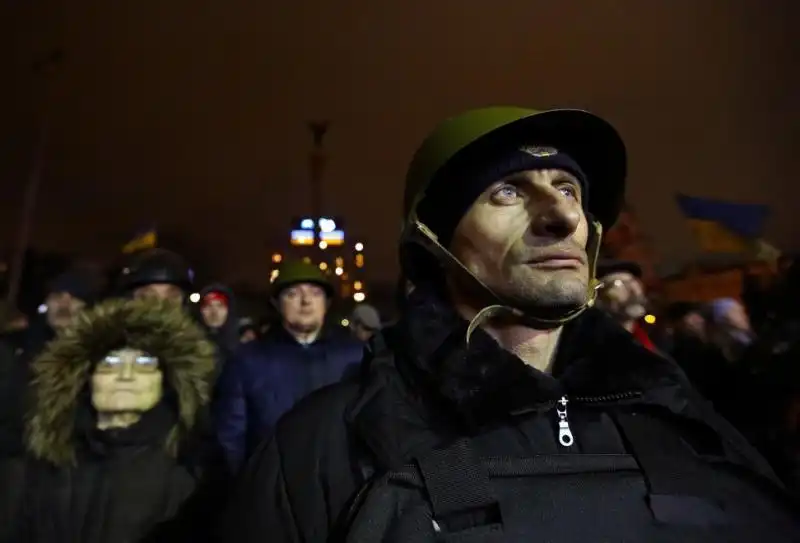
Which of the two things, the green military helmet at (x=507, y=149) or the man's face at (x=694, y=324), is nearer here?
the green military helmet at (x=507, y=149)

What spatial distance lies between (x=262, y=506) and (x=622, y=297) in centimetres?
308

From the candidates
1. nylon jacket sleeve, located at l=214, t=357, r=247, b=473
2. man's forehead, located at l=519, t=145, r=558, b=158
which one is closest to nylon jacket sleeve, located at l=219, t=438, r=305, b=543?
man's forehead, located at l=519, t=145, r=558, b=158

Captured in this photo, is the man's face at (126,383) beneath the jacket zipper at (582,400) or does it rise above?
beneath

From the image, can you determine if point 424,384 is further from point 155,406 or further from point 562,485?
point 155,406

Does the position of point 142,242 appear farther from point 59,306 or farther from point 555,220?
point 555,220

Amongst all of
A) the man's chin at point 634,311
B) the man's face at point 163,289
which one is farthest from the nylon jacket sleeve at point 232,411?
the man's chin at point 634,311

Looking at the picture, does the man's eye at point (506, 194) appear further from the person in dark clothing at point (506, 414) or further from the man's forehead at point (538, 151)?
the man's forehead at point (538, 151)

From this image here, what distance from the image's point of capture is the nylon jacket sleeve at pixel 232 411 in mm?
4441

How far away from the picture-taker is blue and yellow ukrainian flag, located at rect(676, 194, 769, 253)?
528 cm

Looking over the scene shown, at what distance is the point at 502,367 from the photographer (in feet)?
5.74

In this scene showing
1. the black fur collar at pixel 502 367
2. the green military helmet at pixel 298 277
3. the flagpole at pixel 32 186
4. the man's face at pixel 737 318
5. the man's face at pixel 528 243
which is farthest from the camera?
the flagpole at pixel 32 186

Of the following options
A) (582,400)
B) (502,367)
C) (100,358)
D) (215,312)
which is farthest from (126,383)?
(215,312)

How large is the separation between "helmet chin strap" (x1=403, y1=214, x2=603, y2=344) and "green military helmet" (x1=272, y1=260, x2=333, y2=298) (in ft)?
11.6

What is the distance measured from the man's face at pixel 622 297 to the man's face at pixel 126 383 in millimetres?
2546
